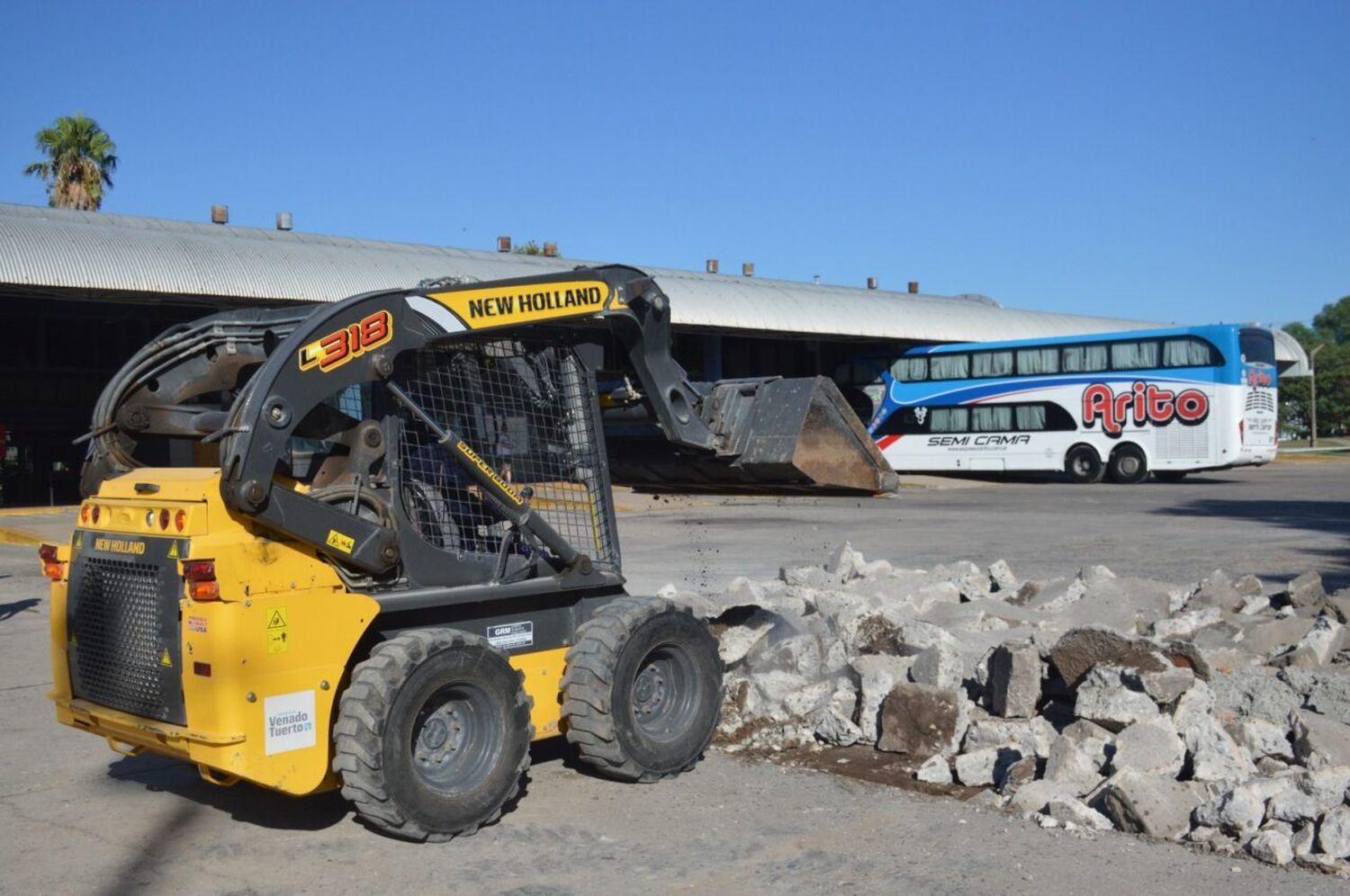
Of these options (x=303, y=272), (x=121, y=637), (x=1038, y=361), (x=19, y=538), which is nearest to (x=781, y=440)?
(x=121, y=637)

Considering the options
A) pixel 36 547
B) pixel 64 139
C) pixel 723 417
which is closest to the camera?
pixel 723 417

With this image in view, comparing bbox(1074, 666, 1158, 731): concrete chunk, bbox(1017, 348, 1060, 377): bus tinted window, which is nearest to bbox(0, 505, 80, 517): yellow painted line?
bbox(1074, 666, 1158, 731): concrete chunk

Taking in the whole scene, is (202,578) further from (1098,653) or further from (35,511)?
(35,511)

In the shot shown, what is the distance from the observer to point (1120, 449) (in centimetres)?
3662

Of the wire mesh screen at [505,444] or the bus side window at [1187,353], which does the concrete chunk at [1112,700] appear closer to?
the wire mesh screen at [505,444]

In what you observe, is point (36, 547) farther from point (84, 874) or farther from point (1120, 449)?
point (1120, 449)

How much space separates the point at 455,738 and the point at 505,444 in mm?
1518

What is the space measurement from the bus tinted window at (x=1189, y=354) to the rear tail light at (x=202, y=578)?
32612 millimetres

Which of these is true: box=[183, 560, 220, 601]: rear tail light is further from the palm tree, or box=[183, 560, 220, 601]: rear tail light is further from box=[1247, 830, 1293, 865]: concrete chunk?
the palm tree

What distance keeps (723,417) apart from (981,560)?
33.3 feet

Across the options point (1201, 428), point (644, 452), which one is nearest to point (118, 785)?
point (644, 452)

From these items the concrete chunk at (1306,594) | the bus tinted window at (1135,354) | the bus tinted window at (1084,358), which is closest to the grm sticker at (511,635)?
the concrete chunk at (1306,594)

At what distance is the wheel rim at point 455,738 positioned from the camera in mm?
6066

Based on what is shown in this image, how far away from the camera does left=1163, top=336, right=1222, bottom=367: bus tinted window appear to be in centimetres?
3416
